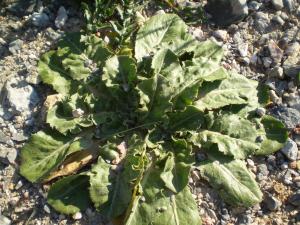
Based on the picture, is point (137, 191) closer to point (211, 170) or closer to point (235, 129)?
point (211, 170)

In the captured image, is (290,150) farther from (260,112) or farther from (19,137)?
(19,137)

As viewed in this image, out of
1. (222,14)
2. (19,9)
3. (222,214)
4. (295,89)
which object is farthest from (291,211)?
(19,9)

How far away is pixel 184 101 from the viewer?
466cm

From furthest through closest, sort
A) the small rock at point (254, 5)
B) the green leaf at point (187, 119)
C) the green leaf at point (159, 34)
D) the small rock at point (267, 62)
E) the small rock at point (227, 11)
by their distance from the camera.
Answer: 1. the small rock at point (254, 5)
2. the small rock at point (227, 11)
3. the small rock at point (267, 62)
4. the green leaf at point (159, 34)
5. the green leaf at point (187, 119)

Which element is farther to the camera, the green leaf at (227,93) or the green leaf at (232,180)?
the green leaf at (227,93)

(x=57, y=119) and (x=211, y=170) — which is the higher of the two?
(x=57, y=119)

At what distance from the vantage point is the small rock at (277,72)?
515cm

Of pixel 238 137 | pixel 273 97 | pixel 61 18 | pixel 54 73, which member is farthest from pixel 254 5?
pixel 54 73

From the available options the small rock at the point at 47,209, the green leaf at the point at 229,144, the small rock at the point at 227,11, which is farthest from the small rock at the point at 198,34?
the small rock at the point at 47,209

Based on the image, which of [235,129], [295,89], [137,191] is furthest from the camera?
[295,89]

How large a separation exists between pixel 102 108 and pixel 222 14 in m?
1.75

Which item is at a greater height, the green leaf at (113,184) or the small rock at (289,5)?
the small rock at (289,5)

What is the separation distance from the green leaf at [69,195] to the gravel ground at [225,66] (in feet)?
0.28

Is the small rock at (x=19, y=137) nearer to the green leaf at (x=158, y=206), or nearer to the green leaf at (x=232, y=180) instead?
the green leaf at (x=158, y=206)
